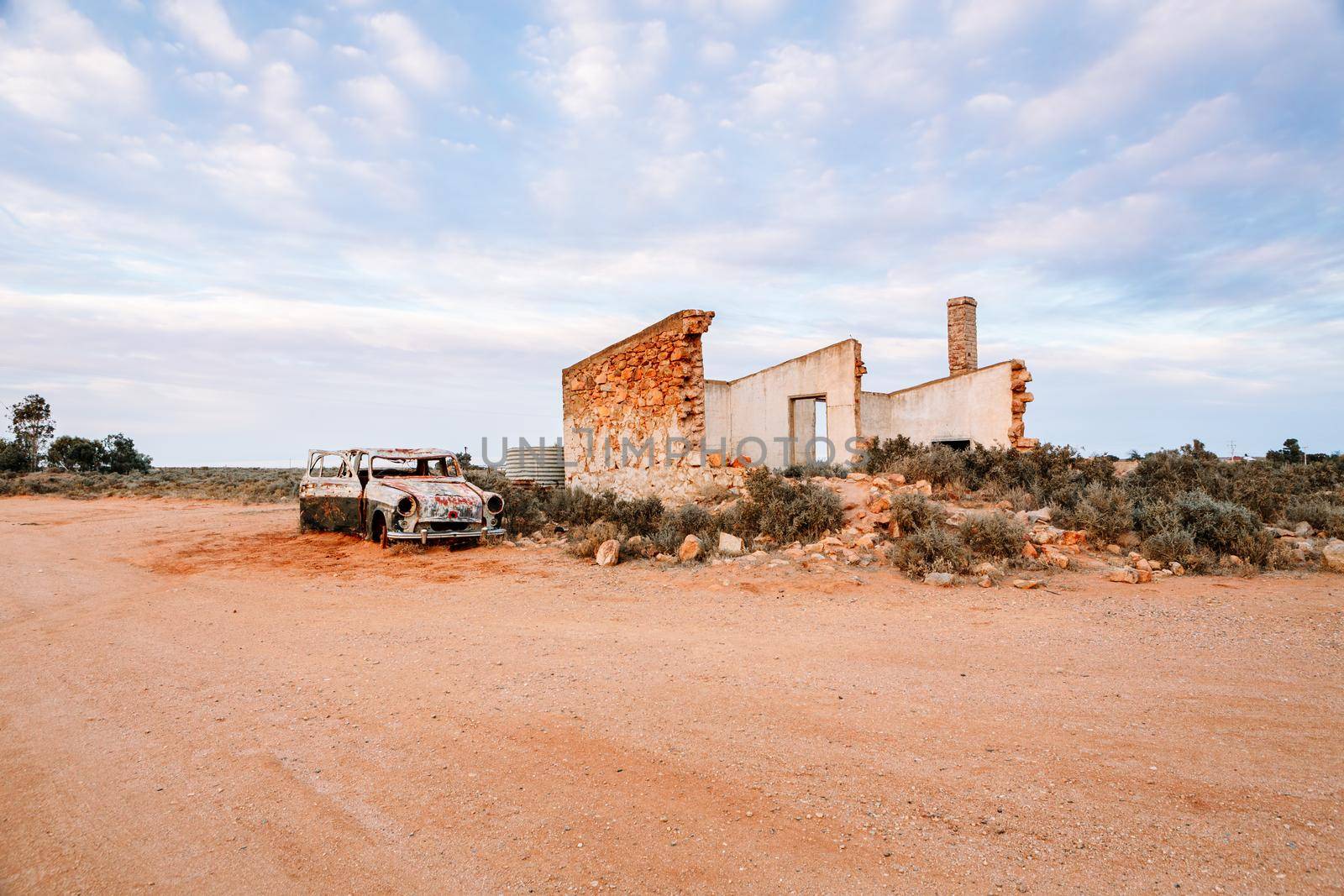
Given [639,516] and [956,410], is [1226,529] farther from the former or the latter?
[956,410]

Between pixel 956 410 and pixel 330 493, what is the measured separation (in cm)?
1557

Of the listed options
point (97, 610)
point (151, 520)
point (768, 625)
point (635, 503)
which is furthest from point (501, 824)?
point (151, 520)

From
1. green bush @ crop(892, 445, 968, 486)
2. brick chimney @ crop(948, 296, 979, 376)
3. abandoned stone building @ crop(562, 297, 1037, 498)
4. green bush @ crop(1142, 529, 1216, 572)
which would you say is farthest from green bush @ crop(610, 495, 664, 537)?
brick chimney @ crop(948, 296, 979, 376)

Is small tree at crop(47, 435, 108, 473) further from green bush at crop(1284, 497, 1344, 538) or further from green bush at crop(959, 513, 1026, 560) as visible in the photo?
green bush at crop(1284, 497, 1344, 538)

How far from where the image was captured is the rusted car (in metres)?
9.52

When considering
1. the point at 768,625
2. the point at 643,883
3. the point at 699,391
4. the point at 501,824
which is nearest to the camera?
the point at 643,883

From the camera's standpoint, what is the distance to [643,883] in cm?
223

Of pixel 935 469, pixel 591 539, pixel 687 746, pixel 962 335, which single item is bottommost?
pixel 687 746

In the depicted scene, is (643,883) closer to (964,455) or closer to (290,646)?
(290,646)

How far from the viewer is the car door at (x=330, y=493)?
1055 centimetres

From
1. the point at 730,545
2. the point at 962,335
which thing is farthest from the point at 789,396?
the point at 730,545

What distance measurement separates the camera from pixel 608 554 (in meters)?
8.40

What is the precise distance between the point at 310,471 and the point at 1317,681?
12.6 m

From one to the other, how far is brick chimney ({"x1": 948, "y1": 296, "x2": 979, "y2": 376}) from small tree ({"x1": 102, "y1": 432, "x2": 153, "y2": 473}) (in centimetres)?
4038
